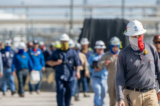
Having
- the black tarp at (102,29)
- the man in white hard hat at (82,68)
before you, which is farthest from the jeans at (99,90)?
the black tarp at (102,29)

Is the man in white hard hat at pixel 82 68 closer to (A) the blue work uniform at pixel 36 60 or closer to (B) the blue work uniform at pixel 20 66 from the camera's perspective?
(A) the blue work uniform at pixel 36 60

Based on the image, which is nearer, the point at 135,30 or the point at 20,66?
the point at 135,30

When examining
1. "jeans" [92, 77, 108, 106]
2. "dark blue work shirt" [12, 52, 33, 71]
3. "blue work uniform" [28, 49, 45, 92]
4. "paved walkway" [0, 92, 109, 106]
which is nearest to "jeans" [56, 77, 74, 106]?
"jeans" [92, 77, 108, 106]

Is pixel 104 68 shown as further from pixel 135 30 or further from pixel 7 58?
pixel 7 58

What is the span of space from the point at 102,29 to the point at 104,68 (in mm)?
6376

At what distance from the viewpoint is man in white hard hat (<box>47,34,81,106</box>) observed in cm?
927

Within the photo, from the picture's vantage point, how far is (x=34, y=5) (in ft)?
79.9

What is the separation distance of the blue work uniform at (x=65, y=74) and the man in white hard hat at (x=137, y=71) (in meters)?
3.81

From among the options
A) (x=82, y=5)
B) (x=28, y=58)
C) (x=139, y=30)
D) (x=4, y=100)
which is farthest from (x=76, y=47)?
(x=82, y=5)

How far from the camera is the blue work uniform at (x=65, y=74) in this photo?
30.4 ft

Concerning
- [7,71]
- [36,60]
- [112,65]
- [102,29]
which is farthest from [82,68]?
[112,65]

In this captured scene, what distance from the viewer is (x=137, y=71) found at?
5484 mm

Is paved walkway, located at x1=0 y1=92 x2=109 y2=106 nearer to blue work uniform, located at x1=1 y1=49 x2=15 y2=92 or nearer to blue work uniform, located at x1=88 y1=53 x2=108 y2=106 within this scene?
blue work uniform, located at x1=1 y1=49 x2=15 y2=92

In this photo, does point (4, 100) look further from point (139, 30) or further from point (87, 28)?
point (139, 30)
